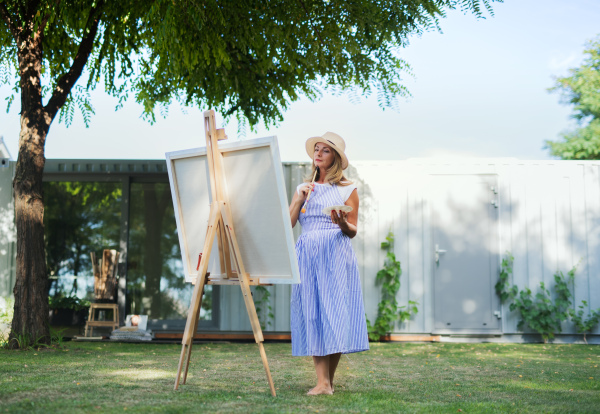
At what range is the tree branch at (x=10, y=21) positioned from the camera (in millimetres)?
5879

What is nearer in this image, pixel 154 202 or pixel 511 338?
pixel 511 338

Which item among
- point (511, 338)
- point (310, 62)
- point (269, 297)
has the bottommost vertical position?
point (511, 338)

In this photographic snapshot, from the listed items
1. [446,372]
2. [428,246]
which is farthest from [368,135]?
[446,372]

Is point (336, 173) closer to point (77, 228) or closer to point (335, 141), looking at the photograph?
point (335, 141)

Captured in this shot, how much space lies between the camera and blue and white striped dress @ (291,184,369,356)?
3.30m

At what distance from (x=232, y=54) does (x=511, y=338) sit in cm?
467

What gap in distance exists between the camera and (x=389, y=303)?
7453mm

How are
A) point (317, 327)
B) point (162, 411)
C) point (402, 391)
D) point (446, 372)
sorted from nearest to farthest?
point (162, 411) < point (317, 327) < point (402, 391) < point (446, 372)

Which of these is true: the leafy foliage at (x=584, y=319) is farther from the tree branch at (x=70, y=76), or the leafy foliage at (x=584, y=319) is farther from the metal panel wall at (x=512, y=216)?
the tree branch at (x=70, y=76)

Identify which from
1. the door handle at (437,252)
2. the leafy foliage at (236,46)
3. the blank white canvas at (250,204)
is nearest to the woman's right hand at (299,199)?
the blank white canvas at (250,204)

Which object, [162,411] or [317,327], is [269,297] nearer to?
[317,327]

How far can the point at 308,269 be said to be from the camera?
134 inches

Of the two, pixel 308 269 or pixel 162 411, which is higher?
pixel 308 269

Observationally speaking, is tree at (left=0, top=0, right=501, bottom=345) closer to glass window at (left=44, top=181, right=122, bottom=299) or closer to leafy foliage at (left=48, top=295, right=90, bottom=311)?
glass window at (left=44, top=181, right=122, bottom=299)
